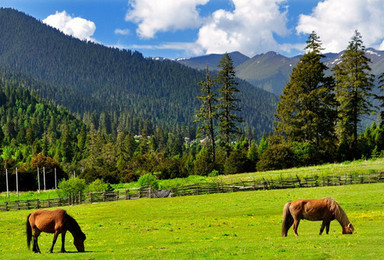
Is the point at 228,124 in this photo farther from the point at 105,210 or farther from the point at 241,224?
the point at 241,224

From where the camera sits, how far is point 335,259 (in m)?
11.8

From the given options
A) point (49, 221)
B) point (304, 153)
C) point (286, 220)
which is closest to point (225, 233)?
point (286, 220)

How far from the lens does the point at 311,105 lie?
190 ft

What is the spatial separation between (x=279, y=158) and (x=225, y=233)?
127 feet

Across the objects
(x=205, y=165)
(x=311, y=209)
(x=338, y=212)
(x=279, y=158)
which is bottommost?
(x=205, y=165)

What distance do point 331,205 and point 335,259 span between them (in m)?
5.52

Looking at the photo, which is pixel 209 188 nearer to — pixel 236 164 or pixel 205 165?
pixel 236 164

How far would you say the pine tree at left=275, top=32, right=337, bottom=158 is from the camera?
56719 mm

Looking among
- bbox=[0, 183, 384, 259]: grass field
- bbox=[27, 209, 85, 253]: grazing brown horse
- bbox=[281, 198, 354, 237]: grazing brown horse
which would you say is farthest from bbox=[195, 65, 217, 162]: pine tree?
bbox=[27, 209, 85, 253]: grazing brown horse

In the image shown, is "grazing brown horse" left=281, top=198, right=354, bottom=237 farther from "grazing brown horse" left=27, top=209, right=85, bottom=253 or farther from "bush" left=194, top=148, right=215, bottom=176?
"bush" left=194, top=148, right=215, bottom=176

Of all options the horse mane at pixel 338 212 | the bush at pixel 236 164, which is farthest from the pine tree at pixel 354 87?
the horse mane at pixel 338 212

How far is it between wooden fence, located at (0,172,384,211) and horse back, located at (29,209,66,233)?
3358cm

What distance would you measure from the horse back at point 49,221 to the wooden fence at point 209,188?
33.6m

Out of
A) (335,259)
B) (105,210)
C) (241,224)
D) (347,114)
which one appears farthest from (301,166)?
(335,259)
